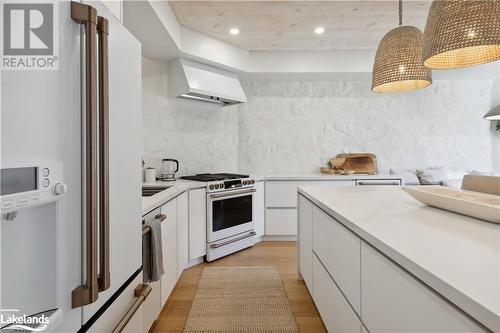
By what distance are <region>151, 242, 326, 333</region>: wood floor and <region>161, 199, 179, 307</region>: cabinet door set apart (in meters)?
0.14

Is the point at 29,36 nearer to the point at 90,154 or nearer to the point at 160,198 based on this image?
the point at 90,154

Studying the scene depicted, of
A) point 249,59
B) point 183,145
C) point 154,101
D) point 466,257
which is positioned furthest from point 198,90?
point 466,257

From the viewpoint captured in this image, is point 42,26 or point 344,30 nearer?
point 42,26

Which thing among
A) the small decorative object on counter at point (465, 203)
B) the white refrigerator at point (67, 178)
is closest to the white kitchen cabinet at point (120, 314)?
the white refrigerator at point (67, 178)

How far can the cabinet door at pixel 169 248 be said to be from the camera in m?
1.89

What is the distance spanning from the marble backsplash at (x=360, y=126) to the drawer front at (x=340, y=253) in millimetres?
2459

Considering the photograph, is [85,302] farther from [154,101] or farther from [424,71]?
[154,101]

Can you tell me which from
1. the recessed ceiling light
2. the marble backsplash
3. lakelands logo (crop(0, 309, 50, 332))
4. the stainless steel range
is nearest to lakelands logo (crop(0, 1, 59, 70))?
lakelands logo (crop(0, 309, 50, 332))

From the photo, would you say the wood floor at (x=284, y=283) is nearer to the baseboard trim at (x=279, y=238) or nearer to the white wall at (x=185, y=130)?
the baseboard trim at (x=279, y=238)

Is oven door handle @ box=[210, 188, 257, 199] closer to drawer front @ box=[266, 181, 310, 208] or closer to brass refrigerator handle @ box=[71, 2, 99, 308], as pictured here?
drawer front @ box=[266, 181, 310, 208]

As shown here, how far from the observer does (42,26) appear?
0.63m

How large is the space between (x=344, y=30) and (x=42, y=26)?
3.26 m

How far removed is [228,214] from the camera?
303 centimetres

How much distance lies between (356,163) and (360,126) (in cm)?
63
